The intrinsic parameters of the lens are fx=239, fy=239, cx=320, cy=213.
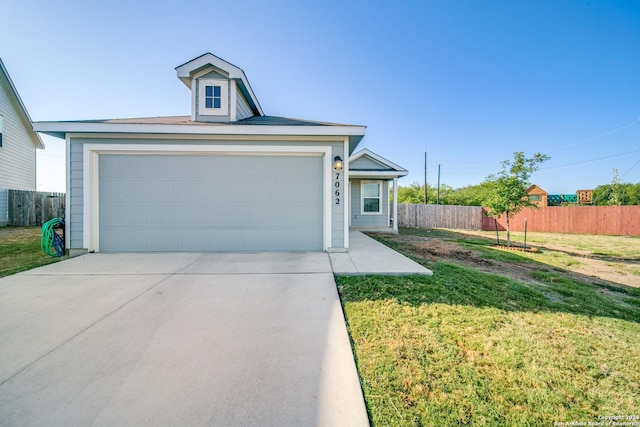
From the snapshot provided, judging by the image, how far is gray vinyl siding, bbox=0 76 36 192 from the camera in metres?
11.0

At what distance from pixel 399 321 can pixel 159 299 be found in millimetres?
3006

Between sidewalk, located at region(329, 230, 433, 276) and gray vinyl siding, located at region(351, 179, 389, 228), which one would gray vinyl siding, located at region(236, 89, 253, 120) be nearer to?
sidewalk, located at region(329, 230, 433, 276)

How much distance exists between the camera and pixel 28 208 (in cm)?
1104

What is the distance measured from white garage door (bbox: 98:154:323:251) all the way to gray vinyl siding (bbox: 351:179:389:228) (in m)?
6.20

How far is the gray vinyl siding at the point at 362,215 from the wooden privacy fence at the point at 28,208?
48.1ft

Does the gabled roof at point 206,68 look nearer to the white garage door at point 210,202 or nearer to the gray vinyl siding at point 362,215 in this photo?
the white garage door at point 210,202

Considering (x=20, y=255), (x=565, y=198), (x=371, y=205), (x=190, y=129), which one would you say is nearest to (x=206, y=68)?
(x=190, y=129)

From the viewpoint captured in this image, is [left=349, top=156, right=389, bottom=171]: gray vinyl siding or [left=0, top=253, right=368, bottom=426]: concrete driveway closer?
[left=0, top=253, right=368, bottom=426]: concrete driveway

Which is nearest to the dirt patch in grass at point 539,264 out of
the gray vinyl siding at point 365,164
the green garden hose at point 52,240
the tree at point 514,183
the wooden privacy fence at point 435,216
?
the tree at point 514,183

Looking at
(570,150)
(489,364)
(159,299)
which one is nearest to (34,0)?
(159,299)

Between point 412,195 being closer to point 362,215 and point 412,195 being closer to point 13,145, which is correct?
point 362,215

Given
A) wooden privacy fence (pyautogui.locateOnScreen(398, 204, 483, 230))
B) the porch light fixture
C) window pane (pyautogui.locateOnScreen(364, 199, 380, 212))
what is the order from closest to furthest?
the porch light fixture → window pane (pyautogui.locateOnScreen(364, 199, 380, 212)) → wooden privacy fence (pyautogui.locateOnScreen(398, 204, 483, 230))

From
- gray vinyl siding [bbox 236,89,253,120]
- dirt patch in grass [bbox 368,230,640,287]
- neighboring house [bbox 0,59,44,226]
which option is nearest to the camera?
dirt patch in grass [bbox 368,230,640,287]

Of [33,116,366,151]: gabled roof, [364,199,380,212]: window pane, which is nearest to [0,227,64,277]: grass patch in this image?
[33,116,366,151]: gabled roof
